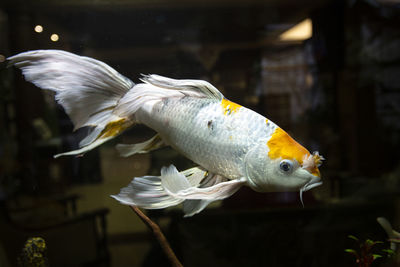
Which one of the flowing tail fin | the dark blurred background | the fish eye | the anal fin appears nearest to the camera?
the fish eye

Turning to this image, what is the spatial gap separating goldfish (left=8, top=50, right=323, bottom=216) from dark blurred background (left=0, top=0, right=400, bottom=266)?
0.10 metres

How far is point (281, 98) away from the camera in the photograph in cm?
115

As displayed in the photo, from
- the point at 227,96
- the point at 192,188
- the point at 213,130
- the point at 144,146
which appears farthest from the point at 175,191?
the point at 227,96

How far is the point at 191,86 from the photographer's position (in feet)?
2.01

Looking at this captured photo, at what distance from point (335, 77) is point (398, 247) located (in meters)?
0.73

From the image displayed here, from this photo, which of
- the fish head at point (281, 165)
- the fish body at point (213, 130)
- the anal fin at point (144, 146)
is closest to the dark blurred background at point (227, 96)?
the anal fin at point (144, 146)

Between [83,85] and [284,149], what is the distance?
49 centimetres

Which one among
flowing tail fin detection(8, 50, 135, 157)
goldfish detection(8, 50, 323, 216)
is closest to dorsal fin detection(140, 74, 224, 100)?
goldfish detection(8, 50, 323, 216)

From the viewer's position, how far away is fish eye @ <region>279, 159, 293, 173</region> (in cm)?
52

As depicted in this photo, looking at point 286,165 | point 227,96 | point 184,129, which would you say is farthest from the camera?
point 227,96

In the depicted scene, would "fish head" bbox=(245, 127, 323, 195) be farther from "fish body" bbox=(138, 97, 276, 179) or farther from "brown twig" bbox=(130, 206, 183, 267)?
"brown twig" bbox=(130, 206, 183, 267)

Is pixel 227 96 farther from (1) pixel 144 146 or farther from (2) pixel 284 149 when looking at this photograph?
(2) pixel 284 149

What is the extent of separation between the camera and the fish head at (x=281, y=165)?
1.72ft

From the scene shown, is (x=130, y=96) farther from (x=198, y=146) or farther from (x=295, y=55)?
(x=295, y=55)
